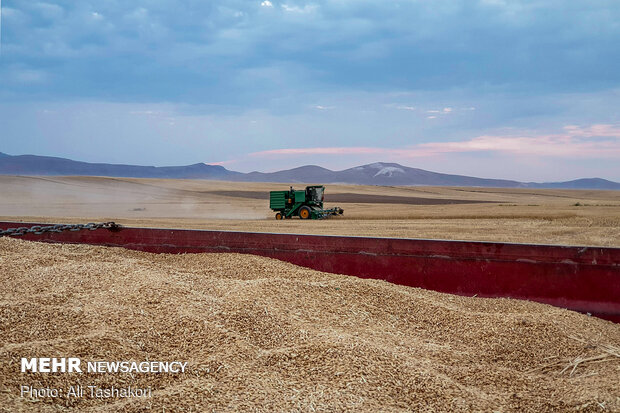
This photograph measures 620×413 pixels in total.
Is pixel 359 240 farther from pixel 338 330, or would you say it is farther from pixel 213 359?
pixel 213 359

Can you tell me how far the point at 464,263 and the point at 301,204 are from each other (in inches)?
526

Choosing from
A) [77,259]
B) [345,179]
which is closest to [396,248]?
[77,259]

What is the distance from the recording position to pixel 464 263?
182 inches

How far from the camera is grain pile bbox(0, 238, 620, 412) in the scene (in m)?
2.52

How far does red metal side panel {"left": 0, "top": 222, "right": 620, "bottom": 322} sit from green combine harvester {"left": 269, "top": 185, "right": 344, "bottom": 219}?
12106mm

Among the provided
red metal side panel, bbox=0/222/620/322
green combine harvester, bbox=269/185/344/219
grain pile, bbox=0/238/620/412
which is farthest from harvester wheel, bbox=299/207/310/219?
grain pile, bbox=0/238/620/412

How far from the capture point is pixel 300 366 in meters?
2.82

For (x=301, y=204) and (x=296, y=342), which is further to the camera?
(x=301, y=204)

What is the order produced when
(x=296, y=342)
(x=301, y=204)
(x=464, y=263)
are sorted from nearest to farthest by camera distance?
(x=296, y=342) < (x=464, y=263) < (x=301, y=204)

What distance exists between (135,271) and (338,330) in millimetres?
1934

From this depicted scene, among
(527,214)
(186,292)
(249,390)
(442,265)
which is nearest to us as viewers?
(249,390)

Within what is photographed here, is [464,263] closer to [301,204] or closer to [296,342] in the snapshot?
[296,342]


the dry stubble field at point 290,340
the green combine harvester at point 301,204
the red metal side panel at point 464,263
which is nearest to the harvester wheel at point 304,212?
the green combine harvester at point 301,204

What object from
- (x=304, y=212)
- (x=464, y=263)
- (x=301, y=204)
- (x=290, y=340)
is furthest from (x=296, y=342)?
(x=301, y=204)
